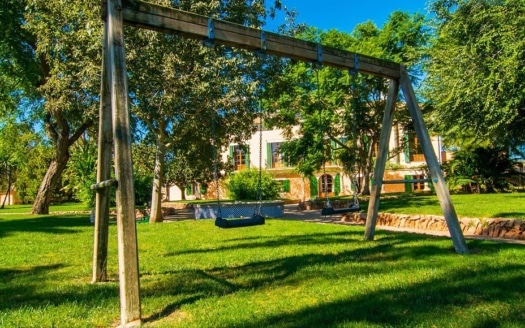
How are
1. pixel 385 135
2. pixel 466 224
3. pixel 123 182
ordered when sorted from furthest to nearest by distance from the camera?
1. pixel 466 224
2. pixel 385 135
3. pixel 123 182

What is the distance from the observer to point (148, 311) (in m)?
3.79

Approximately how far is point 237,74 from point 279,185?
1311 centimetres

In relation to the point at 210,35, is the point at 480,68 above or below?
above

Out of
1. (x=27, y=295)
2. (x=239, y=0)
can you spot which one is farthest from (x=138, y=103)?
(x=27, y=295)

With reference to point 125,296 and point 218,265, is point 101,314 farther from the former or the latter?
point 218,265

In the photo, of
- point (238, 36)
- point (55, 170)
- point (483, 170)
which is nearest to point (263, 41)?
point (238, 36)

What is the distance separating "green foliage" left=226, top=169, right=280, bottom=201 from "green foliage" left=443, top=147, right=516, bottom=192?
1004cm

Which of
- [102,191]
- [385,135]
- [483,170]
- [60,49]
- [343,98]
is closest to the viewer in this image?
[102,191]

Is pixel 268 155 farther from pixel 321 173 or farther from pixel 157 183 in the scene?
pixel 157 183

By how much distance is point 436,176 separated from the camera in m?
6.22

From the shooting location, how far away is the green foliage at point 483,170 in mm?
23375

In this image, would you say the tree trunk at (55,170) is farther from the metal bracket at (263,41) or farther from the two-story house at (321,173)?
the metal bracket at (263,41)

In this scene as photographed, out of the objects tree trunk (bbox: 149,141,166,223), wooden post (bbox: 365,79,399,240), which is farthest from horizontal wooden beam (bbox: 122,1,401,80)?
tree trunk (bbox: 149,141,166,223)

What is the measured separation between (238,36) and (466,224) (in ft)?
28.4
